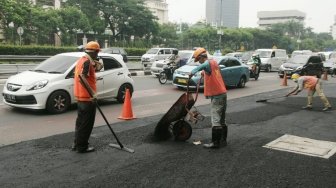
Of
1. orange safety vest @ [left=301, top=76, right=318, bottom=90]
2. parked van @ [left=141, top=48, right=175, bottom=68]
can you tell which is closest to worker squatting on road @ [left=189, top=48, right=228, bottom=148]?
orange safety vest @ [left=301, top=76, right=318, bottom=90]

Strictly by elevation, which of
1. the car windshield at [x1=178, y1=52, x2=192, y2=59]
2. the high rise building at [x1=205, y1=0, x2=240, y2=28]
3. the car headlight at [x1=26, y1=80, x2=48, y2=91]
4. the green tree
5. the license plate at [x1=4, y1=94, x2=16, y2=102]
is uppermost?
the high rise building at [x1=205, y1=0, x2=240, y2=28]

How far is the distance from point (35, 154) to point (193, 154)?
8.18 ft

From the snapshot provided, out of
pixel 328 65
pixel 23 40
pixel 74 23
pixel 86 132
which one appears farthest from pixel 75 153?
pixel 74 23

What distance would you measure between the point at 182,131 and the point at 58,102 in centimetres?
411

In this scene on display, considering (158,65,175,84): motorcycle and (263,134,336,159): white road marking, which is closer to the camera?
(263,134,336,159): white road marking

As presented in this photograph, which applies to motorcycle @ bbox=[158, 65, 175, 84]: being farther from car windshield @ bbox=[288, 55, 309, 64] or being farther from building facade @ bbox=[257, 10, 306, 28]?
building facade @ bbox=[257, 10, 306, 28]

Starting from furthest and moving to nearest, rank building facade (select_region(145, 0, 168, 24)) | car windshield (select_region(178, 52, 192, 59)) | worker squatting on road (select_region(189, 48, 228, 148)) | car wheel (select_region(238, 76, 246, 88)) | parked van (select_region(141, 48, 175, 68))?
1. building facade (select_region(145, 0, 168, 24))
2. parked van (select_region(141, 48, 175, 68))
3. car windshield (select_region(178, 52, 192, 59))
4. car wheel (select_region(238, 76, 246, 88))
5. worker squatting on road (select_region(189, 48, 228, 148))

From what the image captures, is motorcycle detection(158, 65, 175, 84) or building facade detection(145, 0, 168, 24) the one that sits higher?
building facade detection(145, 0, 168, 24)

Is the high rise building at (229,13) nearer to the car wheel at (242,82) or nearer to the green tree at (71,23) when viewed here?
the green tree at (71,23)

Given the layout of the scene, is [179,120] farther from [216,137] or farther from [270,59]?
[270,59]

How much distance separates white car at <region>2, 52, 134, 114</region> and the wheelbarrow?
12.2 ft

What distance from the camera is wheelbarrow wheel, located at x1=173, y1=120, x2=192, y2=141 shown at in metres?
7.36

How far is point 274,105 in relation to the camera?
1236cm

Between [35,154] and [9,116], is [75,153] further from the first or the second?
[9,116]
